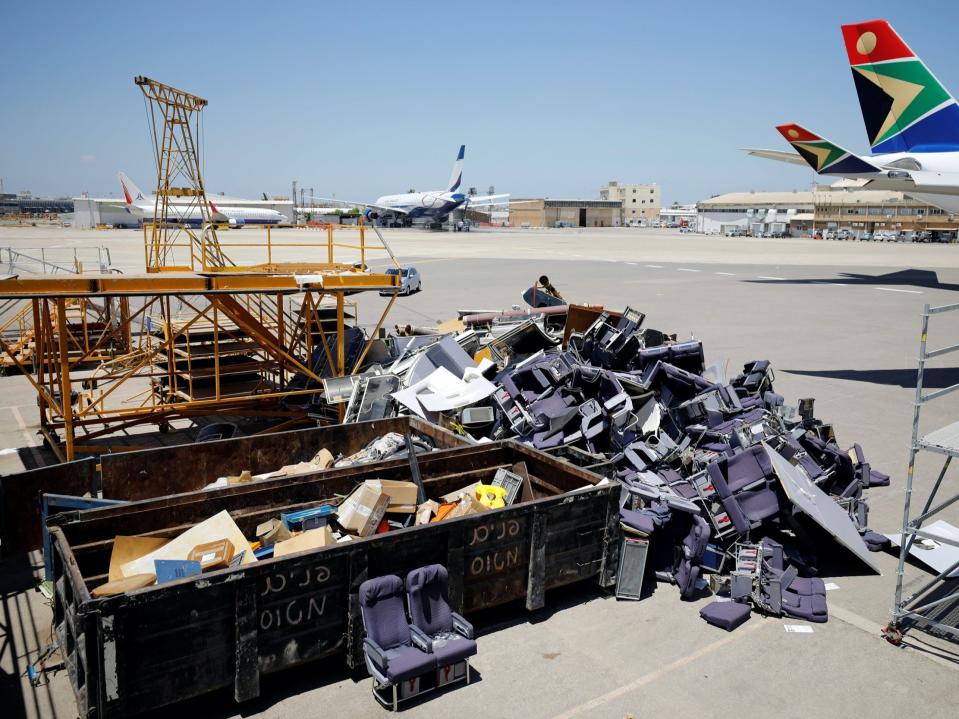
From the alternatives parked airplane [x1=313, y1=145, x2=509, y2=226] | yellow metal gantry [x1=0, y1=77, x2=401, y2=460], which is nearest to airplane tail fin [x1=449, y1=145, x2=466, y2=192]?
parked airplane [x1=313, y1=145, x2=509, y2=226]

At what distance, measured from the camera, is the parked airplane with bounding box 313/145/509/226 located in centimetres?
9860

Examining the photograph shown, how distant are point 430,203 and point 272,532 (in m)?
98.4

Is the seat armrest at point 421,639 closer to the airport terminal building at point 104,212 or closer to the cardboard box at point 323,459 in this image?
the cardboard box at point 323,459

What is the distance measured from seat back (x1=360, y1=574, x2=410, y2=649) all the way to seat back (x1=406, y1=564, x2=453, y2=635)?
0.10 m

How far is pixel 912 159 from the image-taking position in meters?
27.9

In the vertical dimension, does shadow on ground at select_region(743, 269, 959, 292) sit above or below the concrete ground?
above

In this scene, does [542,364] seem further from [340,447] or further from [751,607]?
[751,607]

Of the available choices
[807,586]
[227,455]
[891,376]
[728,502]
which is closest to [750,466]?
[728,502]

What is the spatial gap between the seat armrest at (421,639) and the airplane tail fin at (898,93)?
3230cm

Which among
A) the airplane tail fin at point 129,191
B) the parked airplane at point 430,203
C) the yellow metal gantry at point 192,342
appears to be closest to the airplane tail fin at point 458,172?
the parked airplane at point 430,203

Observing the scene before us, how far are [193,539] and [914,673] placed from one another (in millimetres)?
6508

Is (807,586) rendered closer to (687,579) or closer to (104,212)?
(687,579)

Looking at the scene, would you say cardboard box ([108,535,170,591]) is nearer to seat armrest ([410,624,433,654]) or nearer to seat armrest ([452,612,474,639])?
seat armrest ([410,624,433,654])

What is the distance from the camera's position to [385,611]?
5.70 meters
